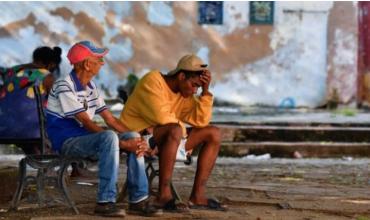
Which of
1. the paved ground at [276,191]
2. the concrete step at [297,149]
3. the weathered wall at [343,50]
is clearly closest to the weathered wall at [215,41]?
the weathered wall at [343,50]

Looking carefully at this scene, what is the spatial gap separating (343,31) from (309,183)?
656 cm

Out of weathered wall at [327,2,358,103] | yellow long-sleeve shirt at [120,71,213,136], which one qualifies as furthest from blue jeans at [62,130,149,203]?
weathered wall at [327,2,358,103]

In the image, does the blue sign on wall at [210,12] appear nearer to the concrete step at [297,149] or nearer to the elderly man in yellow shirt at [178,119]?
the concrete step at [297,149]

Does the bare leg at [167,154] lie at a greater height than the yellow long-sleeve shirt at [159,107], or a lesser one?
lesser

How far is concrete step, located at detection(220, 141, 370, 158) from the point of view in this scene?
37.4 feet

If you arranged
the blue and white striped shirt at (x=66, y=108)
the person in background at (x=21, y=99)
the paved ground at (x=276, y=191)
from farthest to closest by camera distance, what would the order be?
1. the person in background at (x=21, y=99)
2. the paved ground at (x=276, y=191)
3. the blue and white striped shirt at (x=66, y=108)

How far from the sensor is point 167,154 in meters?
6.05

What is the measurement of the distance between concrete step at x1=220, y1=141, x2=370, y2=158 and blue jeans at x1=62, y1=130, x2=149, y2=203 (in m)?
5.38

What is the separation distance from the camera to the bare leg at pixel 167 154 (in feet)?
19.9

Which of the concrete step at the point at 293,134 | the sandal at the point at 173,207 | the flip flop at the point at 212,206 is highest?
the sandal at the point at 173,207

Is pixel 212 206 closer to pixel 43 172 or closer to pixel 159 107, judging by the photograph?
pixel 159 107

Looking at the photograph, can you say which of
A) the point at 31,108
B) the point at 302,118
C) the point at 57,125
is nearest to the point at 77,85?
the point at 57,125

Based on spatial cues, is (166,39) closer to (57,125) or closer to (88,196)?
(88,196)

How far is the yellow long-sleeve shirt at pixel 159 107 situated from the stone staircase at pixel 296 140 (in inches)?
189
